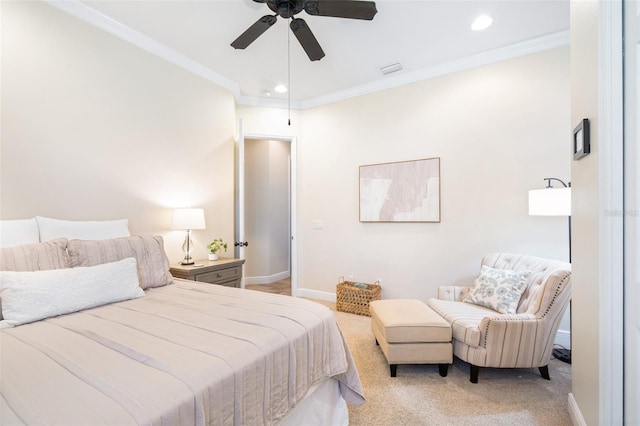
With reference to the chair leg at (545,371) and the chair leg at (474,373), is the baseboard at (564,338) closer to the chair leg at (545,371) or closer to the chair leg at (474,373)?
the chair leg at (545,371)

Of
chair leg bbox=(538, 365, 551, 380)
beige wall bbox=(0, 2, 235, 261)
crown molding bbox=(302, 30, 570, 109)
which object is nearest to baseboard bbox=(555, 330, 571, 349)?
chair leg bbox=(538, 365, 551, 380)

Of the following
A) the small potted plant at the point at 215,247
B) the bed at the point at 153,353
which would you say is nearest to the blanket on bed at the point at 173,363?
A: the bed at the point at 153,353

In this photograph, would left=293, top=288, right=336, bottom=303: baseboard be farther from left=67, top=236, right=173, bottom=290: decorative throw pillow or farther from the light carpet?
left=67, top=236, right=173, bottom=290: decorative throw pillow

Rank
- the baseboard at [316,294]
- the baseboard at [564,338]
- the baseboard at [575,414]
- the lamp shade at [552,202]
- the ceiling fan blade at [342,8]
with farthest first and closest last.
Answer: the baseboard at [316,294], the baseboard at [564,338], the lamp shade at [552,202], the ceiling fan blade at [342,8], the baseboard at [575,414]

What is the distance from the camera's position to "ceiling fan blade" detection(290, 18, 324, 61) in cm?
201

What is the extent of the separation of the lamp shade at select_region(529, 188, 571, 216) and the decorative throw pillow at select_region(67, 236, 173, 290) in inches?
119

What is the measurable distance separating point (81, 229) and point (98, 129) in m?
0.89

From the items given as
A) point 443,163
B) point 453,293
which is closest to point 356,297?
point 453,293

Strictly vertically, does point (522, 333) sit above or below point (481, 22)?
below

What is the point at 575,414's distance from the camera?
5.31 feet

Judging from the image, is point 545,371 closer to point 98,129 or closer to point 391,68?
point 391,68

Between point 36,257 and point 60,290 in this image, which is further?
point 36,257

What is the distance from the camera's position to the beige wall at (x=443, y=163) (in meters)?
2.79

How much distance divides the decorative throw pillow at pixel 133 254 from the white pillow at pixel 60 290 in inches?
7.1
